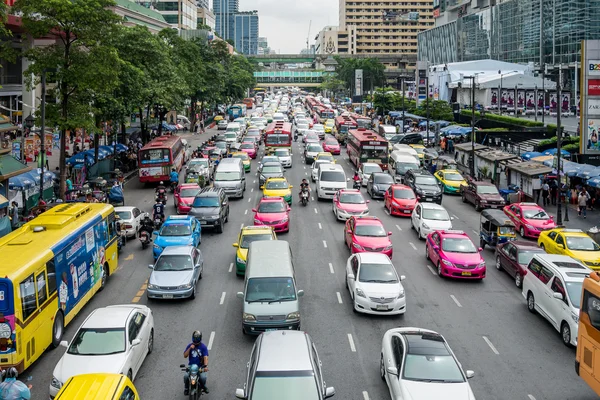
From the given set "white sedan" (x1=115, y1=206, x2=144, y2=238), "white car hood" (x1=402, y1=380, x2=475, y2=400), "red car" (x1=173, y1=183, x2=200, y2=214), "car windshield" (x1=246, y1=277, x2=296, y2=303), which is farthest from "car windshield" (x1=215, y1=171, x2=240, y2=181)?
"white car hood" (x1=402, y1=380, x2=475, y2=400)

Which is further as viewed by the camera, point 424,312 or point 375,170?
point 375,170

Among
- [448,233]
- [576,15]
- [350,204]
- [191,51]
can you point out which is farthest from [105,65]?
[576,15]

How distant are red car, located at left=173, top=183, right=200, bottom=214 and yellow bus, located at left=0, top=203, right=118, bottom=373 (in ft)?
33.7

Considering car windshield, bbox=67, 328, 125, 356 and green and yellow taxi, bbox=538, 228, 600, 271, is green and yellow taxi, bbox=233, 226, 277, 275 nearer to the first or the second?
car windshield, bbox=67, 328, 125, 356

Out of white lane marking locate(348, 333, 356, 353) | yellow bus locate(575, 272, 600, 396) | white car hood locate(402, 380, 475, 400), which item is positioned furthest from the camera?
white lane marking locate(348, 333, 356, 353)

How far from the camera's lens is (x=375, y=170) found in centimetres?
4419

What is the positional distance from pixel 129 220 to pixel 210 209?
3.77 meters

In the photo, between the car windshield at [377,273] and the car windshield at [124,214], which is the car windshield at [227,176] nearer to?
the car windshield at [124,214]

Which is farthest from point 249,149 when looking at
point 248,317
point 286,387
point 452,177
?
point 286,387

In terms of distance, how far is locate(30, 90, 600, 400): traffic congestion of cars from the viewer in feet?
43.3

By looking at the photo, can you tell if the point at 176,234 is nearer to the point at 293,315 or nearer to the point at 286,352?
the point at 293,315

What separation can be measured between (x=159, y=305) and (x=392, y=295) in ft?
24.0

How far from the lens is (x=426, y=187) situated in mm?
38594

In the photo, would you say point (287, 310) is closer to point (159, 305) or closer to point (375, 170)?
point (159, 305)
